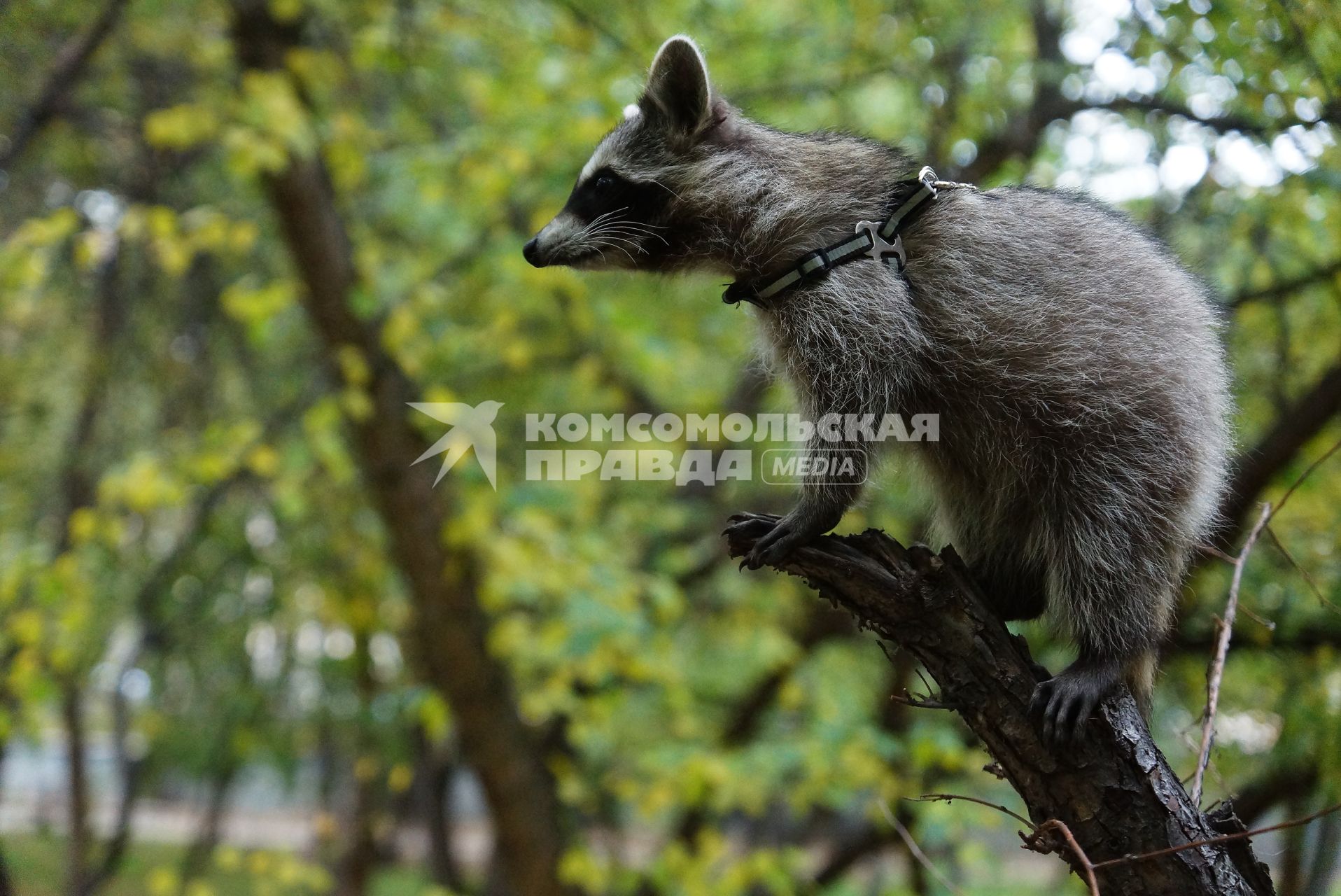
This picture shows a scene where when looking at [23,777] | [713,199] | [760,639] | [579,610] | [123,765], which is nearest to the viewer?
[713,199]

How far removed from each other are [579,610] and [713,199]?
3306mm

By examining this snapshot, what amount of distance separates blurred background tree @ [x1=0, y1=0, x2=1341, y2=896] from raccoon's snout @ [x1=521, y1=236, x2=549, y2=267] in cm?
49

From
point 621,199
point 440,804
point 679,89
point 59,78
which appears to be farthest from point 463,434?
point 440,804

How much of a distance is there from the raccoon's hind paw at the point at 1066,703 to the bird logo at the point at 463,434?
4248 mm

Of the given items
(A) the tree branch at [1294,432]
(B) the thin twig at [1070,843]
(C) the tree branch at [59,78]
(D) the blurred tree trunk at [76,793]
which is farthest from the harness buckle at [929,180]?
(D) the blurred tree trunk at [76,793]

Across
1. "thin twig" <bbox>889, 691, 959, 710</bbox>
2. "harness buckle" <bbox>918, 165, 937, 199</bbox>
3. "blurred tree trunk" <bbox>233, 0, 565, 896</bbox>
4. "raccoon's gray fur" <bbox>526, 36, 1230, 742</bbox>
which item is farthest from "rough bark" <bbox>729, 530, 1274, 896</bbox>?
"blurred tree trunk" <bbox>233, 0, 565, 896</bbox>

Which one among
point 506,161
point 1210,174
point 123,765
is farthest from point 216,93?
point 123,765

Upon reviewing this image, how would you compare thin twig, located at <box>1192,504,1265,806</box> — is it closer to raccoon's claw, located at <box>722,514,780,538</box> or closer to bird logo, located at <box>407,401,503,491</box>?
raccoon's claw, located at <box>722,514,780,538</box>

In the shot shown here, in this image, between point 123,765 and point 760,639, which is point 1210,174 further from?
point 123,765

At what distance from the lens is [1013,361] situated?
112 inches

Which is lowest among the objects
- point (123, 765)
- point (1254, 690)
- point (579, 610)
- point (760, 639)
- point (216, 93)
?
point (123, 765)

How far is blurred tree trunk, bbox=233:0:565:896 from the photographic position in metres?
6.52

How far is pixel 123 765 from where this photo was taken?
12.2 metres

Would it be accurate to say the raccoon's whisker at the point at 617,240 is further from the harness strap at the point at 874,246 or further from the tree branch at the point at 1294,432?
the tree branch at the point at 1294,432
